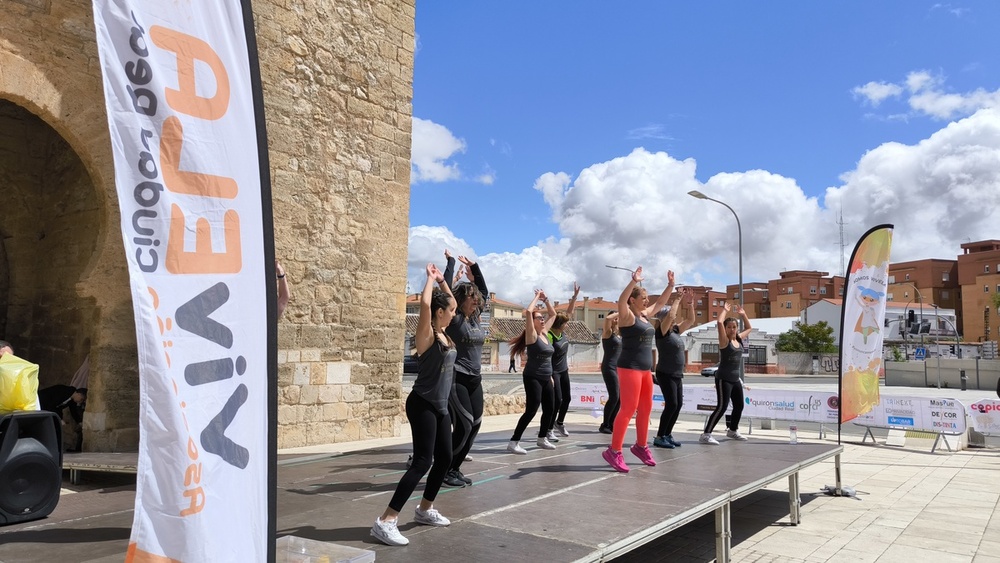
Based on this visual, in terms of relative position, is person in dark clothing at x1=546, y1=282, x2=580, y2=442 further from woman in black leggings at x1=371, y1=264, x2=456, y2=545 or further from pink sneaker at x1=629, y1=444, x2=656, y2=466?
woman in black leggings at x1=371, y1=264, x2=456, y2=545

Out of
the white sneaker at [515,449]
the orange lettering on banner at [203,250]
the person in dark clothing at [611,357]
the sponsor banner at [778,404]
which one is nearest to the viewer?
the orange lettering on banner at [203,250]

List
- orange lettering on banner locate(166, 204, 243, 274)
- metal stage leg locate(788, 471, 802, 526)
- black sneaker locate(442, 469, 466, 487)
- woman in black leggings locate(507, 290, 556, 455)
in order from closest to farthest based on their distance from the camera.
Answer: orange lettering on banner locate(166, 204, 243, 274) < black sneaker locate(442, 469, 466, 487) < metal stage leg locate(788, 471, 802, 526) < woman in black leggings locate(507, 290, 556, 455)

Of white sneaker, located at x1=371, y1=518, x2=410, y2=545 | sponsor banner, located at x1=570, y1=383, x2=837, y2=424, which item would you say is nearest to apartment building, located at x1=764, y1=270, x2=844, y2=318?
sponsor banner, located at x1=570, y1=383, x2=837, y2=424

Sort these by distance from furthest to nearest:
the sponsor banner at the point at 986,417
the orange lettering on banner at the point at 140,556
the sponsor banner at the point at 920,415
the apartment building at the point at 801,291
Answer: the apartment building at the point at 801,291 < the sponsor banner at the point at 986,417 < the sponsor banner at the point at 920,415 < the orange lettering on banner at the point at 140,556

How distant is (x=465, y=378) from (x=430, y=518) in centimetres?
157

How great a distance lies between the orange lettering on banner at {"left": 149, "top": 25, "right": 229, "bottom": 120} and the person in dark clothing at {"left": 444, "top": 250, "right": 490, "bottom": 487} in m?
3.47

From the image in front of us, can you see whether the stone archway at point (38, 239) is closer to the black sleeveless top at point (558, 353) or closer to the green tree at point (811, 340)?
the black sleeveless top at point (558, 353)

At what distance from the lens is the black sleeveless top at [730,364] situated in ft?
29.3

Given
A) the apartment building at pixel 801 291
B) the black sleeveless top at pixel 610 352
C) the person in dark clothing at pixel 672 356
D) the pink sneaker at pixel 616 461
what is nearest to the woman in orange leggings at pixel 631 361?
the pink sneaker at pixel 616 461

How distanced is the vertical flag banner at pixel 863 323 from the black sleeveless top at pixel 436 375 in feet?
19.3

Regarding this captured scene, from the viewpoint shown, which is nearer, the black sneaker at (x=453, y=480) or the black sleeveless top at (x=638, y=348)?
Result: the black sneaker at (x=453, y=480)

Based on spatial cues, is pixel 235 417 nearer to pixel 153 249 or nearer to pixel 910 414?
pixel 153 249

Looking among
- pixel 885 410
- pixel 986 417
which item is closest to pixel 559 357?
pixel 885 410

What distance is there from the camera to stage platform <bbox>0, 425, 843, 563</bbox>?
4035mm
